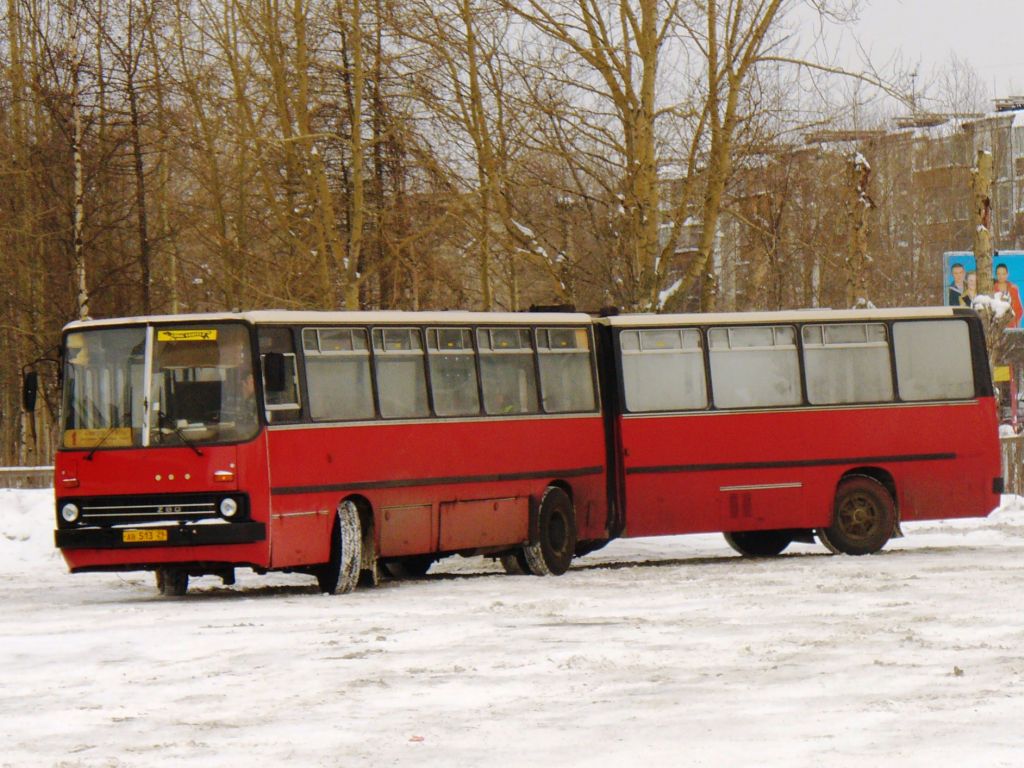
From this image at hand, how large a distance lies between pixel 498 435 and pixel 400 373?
1522 mm

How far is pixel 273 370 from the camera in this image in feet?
61.0

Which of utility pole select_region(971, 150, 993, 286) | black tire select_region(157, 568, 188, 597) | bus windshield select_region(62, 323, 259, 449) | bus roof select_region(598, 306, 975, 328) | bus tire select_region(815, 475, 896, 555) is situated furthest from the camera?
utility pole select_region(971, 150, 993, 286)

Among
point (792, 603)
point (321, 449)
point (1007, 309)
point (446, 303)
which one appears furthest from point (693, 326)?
point (446, 303)

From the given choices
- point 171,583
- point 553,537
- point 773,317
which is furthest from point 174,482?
point 773,317

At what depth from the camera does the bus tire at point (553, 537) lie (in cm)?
2192

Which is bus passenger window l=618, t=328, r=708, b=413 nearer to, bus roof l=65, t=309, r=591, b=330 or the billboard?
bus roof l=65, t=309, r=591, b=330

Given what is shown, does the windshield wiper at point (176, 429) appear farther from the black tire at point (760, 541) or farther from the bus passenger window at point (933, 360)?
the bus passenger window at point (933, 360)

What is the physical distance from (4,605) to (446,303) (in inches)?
963

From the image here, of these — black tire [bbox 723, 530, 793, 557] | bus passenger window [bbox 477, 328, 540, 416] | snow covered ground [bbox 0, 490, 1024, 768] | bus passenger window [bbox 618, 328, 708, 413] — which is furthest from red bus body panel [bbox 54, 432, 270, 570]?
black tire [bbox 723, 530, 793, 557]

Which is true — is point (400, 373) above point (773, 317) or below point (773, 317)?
below

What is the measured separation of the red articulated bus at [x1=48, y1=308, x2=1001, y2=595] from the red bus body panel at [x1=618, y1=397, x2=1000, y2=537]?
0.08 feet

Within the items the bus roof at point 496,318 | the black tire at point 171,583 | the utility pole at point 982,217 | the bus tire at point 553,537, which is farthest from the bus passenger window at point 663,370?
the utility pole at point 982,217

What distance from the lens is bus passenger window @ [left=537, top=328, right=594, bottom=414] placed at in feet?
74.0

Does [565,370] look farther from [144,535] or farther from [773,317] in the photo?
[144,535]
